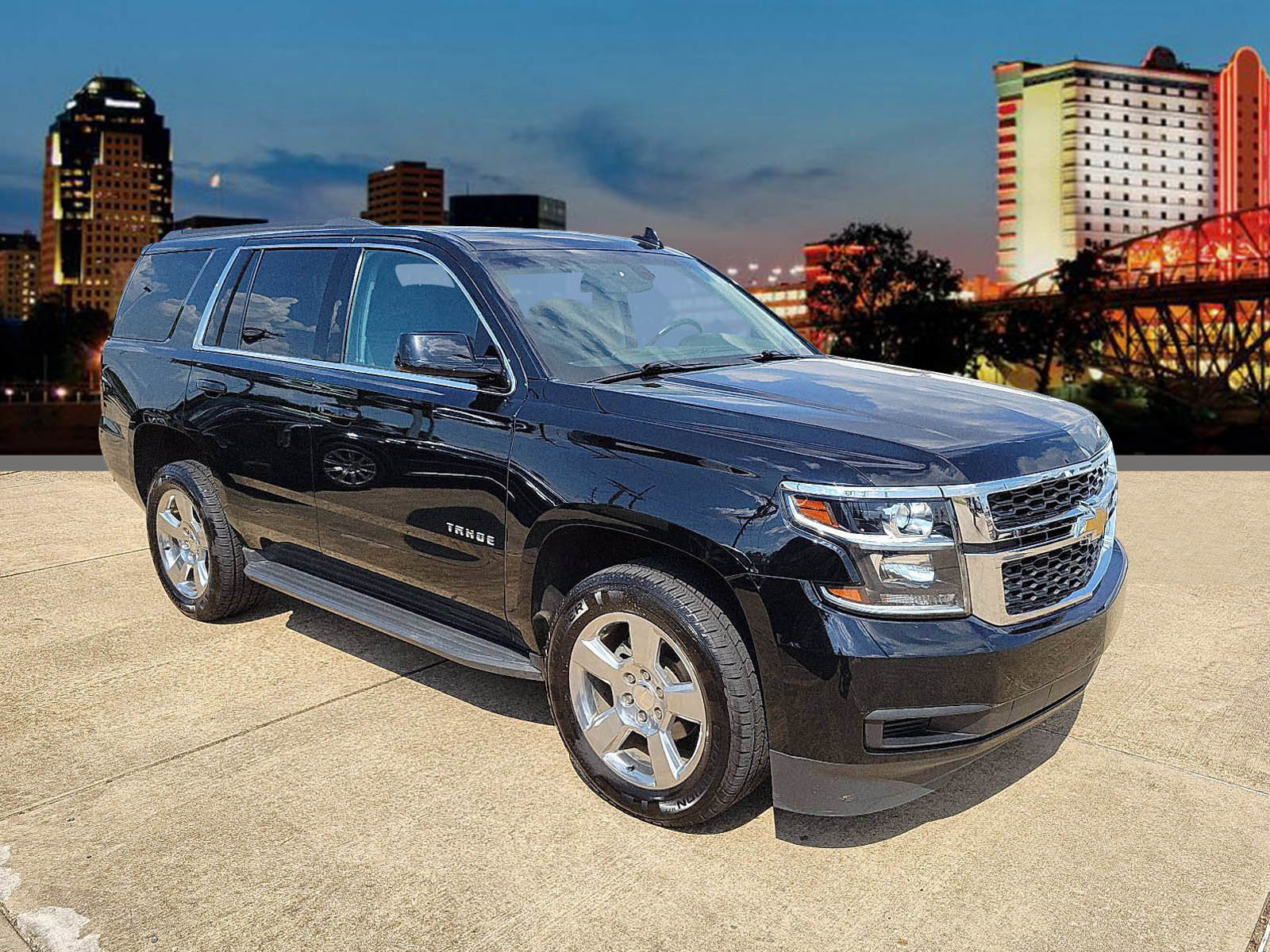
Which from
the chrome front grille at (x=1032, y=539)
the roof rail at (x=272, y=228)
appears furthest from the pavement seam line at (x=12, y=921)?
the roof rail at (x=272, y=228)

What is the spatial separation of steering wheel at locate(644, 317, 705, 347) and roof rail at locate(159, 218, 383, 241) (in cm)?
132

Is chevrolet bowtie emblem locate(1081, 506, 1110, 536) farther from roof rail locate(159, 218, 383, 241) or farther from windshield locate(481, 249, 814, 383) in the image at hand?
roof rail locate(159, 218, 383, 241)

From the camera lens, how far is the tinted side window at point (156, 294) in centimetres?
597

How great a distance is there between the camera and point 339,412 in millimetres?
4742

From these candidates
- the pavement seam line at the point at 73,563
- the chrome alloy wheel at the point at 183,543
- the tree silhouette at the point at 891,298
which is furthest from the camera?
the tree silhouette at the point at 891,298

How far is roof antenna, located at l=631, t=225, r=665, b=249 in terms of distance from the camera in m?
5.41

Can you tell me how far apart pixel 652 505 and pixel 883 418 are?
0.76 metres

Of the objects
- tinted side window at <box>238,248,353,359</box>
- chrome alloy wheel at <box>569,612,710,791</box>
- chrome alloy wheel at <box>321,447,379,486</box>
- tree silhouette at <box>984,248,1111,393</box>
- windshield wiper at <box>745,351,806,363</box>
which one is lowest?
chrome alloy wheel at <box>569,612,710,791</box>

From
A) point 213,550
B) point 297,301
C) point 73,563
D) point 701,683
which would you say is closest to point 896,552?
point 701,683

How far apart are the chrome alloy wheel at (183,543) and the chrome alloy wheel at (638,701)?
265cm

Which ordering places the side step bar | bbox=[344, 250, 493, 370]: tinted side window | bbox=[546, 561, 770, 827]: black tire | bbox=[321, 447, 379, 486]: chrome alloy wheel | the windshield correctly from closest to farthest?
bbox=[546, 561, 770, 827]: black tire < the side step bar < the windshield < bbox=[344, 250, 493, 370]: tinted side window < bbox=[321, 447, 379, 486]: chrome alloy wheel

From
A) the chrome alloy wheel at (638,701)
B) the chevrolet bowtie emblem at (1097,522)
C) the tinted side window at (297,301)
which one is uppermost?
the tinted side window at (297,301)

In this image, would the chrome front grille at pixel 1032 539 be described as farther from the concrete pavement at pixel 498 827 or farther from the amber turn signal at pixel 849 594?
the concrete pavement at pixel 498 827

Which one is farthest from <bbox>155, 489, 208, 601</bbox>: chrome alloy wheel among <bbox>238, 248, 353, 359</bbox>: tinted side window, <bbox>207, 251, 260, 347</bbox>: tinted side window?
<bbox>238, 248, 353, 359</bbox>: tinted side window
